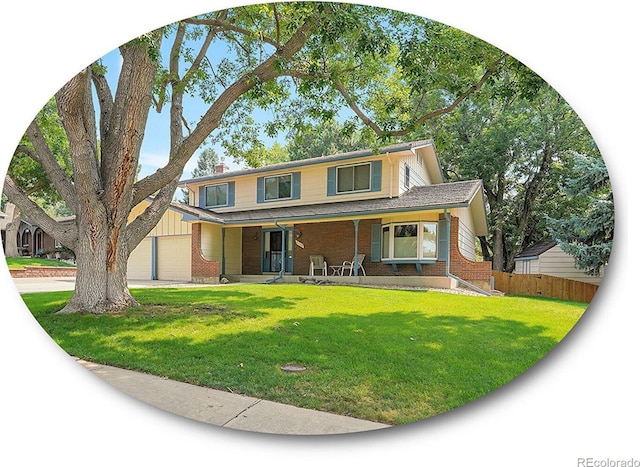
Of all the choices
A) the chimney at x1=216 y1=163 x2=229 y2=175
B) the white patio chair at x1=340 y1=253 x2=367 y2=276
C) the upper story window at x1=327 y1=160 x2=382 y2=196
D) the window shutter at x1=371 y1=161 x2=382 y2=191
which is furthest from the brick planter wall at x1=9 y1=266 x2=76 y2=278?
the window shutter at x1=371 y1=161 x2=382 y2=191

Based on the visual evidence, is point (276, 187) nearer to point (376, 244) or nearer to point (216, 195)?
point (216, 195)

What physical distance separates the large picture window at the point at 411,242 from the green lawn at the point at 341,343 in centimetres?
58

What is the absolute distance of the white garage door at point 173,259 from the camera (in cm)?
281

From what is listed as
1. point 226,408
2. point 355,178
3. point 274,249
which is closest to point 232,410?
point 226,408

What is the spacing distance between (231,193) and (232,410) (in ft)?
6.04

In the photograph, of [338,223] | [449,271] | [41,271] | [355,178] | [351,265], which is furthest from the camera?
[338,223]

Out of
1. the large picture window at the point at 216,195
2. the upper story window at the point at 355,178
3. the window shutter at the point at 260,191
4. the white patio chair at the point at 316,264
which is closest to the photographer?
the large picture window at the point at 216,195

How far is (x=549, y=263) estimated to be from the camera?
1.95 metres

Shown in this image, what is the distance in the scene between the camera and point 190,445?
1.98 metres

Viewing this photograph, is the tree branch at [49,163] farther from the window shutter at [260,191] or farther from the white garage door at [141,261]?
the window shutter at [260,191]

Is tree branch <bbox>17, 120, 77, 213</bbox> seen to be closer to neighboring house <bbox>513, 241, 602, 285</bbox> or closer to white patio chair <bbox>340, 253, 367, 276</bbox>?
white patio chair <bbox>340, 253, 367, 276</bbox>

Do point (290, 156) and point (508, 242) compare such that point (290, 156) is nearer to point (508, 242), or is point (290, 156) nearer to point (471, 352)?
point (508, 242)

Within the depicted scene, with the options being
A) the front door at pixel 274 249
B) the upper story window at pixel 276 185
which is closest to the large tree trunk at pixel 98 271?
the upper story window at pixel 276 185

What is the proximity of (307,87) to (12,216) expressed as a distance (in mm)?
2209
